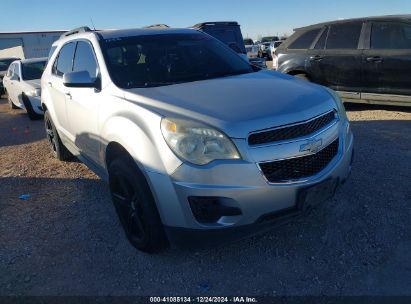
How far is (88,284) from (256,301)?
121 centimetres

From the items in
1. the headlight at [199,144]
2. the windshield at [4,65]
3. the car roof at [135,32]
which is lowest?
the windshield at [4,65]

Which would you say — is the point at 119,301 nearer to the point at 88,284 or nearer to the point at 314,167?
the point at 88,284

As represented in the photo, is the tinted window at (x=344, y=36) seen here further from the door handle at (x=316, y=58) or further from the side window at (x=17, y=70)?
the side window at (x=17, y=70)

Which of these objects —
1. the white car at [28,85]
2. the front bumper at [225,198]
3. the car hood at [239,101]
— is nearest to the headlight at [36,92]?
the white car at [28,85]

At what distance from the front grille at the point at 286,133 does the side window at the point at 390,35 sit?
16.0 ft

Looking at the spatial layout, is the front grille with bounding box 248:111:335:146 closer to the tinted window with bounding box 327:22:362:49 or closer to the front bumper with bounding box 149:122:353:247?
the front bumper with bounding box 149:122:353:247

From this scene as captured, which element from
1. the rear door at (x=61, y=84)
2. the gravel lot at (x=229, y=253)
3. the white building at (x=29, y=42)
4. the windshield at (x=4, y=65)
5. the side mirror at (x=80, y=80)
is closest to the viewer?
the gravel lot at (x=229, y=253)

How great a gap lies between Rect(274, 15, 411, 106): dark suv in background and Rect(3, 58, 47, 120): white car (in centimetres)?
585

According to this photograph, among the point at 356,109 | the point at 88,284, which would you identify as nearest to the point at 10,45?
the point at 356,109

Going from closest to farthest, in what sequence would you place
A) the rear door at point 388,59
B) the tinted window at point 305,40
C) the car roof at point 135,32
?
the car roof at point 135,32 → the rear door at point 388,59 → the tinted window at point 305,40

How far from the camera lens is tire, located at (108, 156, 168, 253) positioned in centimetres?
273

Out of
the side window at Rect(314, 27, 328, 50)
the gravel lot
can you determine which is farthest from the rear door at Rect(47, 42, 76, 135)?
the side window at Rect(314, 27, 328, 50)

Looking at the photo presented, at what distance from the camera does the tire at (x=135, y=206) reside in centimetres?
273

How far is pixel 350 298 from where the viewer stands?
2471 mm
